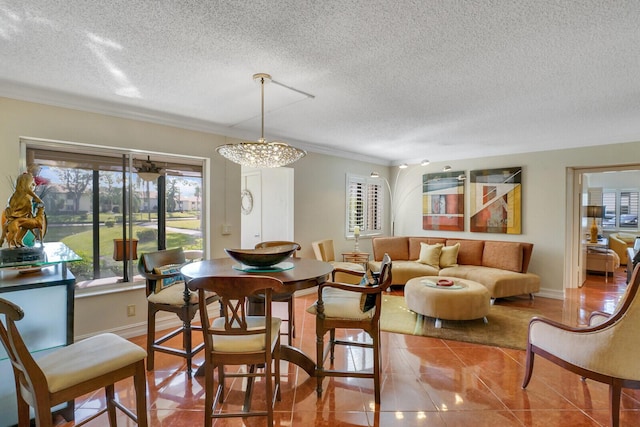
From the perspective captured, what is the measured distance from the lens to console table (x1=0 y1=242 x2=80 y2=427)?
1.83m

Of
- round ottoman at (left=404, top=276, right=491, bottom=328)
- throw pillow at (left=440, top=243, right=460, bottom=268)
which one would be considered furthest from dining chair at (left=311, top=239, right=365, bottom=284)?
throw pillow at (left=440, top=243, right=460, bottom=268)

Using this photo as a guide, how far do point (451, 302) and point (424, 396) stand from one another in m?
1.50

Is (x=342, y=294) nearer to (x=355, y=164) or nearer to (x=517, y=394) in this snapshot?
(x=517, y=394)

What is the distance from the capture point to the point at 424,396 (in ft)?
7.50

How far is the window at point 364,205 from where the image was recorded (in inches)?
234

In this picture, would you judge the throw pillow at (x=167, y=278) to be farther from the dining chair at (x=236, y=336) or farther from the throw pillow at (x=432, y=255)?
the throw pillow at (x=432, y=255)

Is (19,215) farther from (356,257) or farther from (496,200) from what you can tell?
(496,200)

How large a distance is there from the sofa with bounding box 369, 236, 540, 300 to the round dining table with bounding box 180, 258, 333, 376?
2954mm

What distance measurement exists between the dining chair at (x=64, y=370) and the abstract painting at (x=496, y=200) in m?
5.56

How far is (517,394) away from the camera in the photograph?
7.55 ft

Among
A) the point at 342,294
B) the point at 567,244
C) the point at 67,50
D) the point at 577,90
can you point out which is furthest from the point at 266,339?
the point at 567,244

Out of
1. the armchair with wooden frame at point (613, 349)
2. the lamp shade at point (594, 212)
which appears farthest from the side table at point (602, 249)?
the armchair with wooden frame at point (613, 349)

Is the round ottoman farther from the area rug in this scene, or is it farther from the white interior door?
the white interior door

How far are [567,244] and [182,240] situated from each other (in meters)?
5.71
